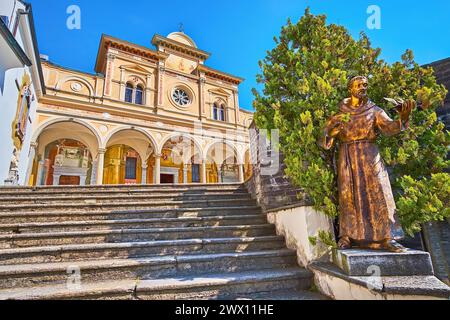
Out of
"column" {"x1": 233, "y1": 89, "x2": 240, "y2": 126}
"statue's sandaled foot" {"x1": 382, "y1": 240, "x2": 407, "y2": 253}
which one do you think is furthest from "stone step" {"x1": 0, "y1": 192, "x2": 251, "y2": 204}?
"column" {"x1": 233, "y1": 89, "x2": 240, "y2": 126}

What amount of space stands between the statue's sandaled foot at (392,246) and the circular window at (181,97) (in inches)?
579

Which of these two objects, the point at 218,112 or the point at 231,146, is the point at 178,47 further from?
the point at 231,146

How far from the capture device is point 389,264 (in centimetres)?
187

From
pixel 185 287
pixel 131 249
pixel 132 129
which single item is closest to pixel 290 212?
pixel 185 287

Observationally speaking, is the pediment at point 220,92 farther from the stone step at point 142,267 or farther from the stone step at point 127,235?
the stone step at point 142,267

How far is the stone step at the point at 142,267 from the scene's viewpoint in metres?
2.18

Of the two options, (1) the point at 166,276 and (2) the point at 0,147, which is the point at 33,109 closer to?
(2) the point at 0,147

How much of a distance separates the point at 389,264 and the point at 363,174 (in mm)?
822

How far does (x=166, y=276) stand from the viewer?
2.44 meters

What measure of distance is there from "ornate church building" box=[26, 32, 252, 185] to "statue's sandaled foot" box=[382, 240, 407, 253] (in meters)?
11.4

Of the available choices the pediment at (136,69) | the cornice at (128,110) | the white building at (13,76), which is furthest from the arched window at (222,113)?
the white building at (13,76)

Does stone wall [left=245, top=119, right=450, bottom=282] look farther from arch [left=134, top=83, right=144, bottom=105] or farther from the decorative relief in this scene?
arch [left=134, top=83, right=144, bottom=105]

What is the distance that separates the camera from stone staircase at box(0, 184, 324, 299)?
216 centimetres
